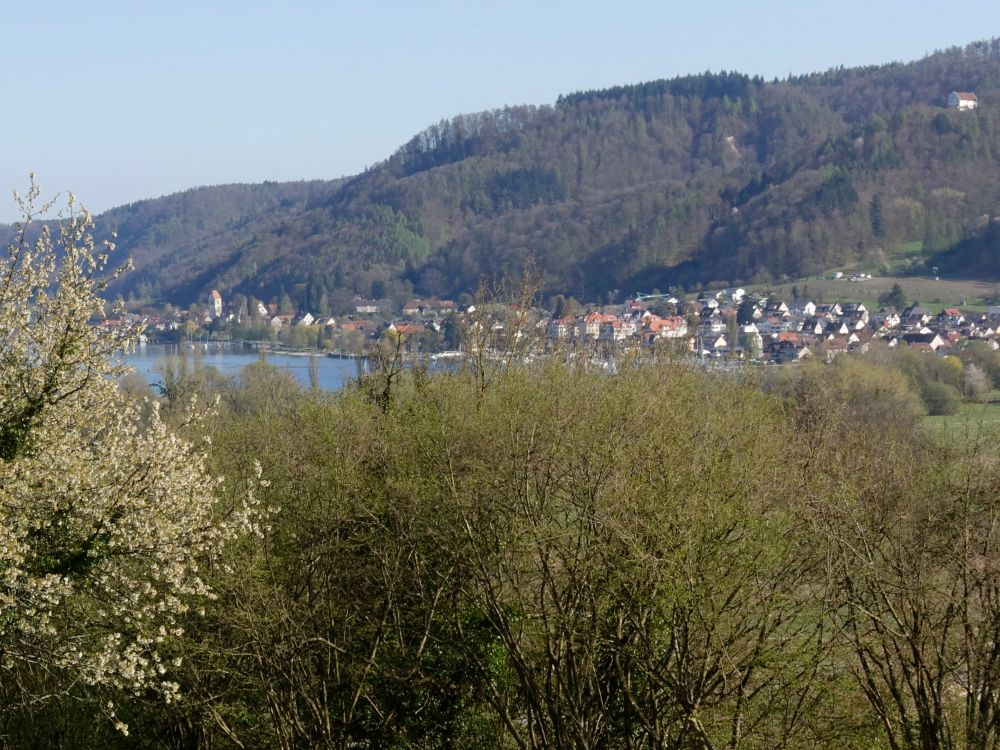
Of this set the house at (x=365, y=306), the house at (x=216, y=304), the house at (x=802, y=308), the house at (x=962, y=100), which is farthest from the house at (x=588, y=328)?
the house at (x=962, y=100)

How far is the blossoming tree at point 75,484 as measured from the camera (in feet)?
28.9

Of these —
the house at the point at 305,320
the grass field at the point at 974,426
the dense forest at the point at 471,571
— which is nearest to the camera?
the dense forest at the point at 471,571

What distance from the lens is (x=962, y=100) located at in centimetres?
14312

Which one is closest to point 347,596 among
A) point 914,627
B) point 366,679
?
point 366,679

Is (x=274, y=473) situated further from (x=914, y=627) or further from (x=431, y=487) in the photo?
(x=914, y=627)

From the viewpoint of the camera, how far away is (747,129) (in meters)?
186

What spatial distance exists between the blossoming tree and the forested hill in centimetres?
8544

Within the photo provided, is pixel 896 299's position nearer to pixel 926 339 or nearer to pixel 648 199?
pixel 926 339

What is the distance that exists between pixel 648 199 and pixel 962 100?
132ft

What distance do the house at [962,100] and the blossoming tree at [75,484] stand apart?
137042 mm

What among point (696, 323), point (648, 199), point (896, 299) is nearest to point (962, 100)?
point (648, 199)

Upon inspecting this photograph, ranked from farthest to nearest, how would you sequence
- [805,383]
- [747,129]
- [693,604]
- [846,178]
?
[747,129] < [846,178] < [805,383] < [693,604]

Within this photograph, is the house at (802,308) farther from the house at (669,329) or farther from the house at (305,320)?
the house at (305,320)

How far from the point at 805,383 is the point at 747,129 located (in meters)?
158
